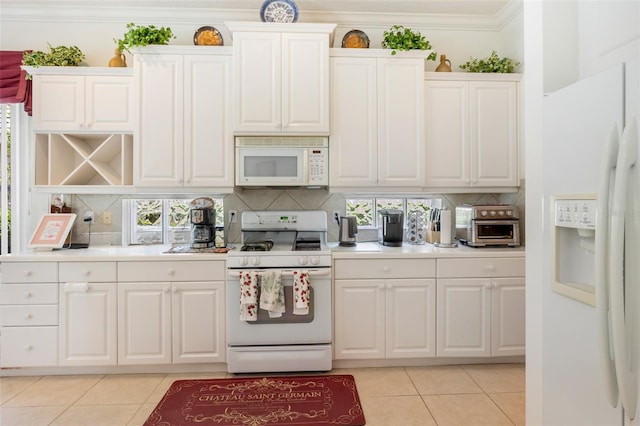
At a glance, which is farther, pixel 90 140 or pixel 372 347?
pixel 90 140

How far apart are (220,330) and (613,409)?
2.26 m

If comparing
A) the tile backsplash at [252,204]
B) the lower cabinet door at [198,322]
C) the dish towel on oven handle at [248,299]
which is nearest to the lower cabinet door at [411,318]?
the tile backsplash at [252,204]

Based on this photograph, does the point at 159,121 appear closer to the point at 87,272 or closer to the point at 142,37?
the point at 142,37

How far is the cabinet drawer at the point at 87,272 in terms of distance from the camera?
8.56 ft

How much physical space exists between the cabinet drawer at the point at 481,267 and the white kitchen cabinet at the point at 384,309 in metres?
0.12

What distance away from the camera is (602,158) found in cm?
108

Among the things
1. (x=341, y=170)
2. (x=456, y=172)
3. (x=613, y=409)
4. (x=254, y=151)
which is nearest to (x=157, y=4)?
(x=254, y=151)

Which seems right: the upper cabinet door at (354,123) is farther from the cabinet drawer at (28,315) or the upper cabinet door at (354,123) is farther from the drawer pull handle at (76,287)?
the cabinet drawer at (28,315)

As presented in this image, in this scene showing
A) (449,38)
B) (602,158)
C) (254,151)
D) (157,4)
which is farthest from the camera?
(449,38)

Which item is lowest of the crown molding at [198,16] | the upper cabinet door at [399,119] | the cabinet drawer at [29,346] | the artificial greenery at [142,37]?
the cabinet drawer at [29,346]

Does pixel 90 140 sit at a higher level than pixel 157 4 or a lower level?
lower

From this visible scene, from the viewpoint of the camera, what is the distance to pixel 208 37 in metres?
A: 2.99

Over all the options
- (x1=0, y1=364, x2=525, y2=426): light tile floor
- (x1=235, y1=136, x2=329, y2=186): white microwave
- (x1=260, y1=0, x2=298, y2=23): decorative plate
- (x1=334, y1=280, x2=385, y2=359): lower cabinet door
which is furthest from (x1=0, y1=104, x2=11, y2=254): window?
(x1=334, y1=280, x2=385, y2=359): lower cabinet door

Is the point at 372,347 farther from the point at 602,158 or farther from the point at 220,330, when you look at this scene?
the point at 602,158
